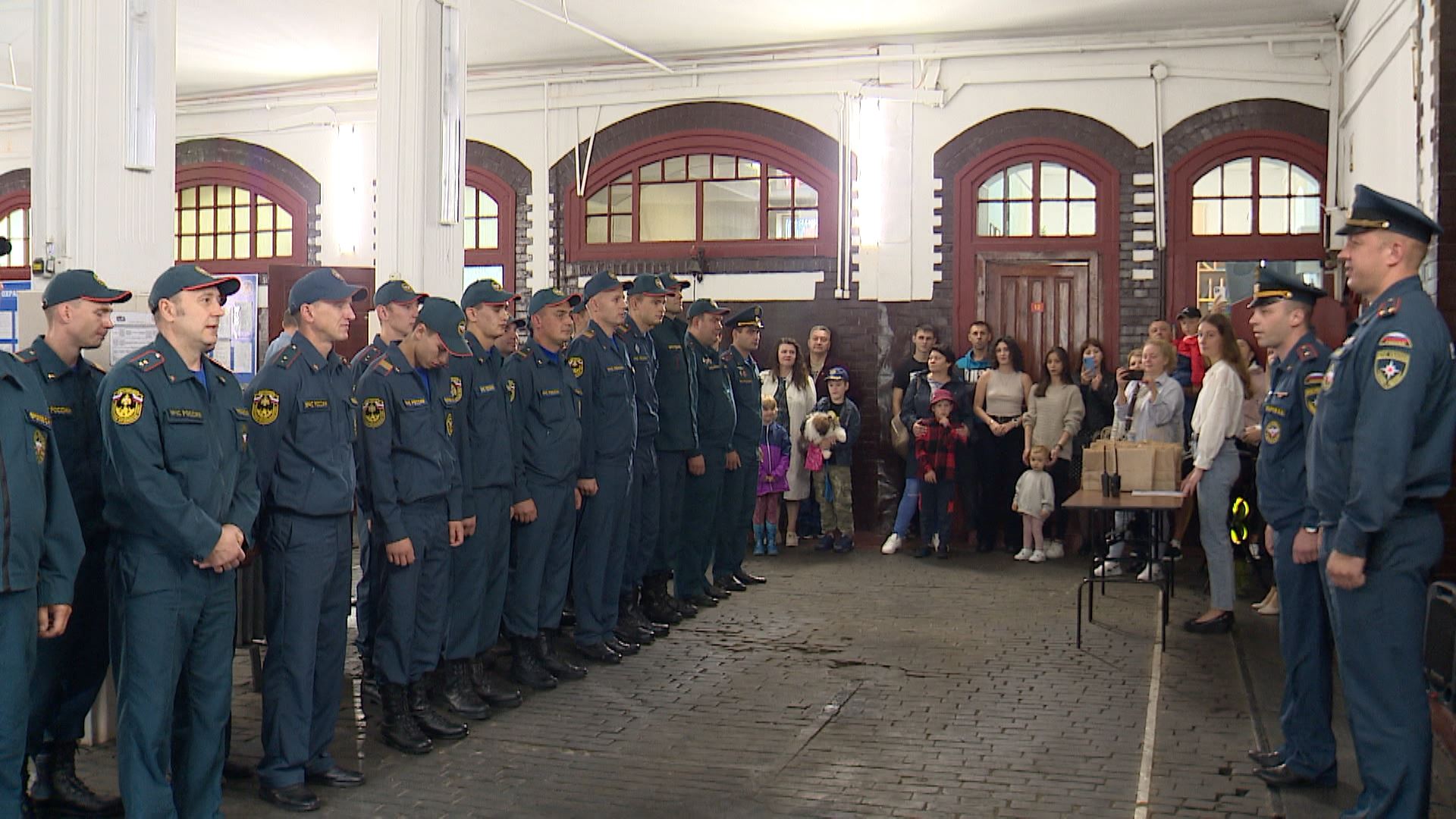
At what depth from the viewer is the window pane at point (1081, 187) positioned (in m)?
10.4

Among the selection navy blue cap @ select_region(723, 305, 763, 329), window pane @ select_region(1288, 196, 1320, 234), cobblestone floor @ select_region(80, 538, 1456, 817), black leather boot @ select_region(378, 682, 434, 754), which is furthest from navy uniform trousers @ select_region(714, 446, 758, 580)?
window pane @ select_region(1288, 196, 1320, 234)

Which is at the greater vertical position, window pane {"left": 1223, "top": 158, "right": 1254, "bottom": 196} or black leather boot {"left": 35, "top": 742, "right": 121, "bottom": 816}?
window pane {"left": 1223, "top": 158, "right": 1254, "bottom": 196}

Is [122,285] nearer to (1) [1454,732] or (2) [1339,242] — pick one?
(1) [1454,732]

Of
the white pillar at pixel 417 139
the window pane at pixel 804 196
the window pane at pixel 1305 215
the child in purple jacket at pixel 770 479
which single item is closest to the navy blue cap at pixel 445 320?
the white pillar at pixel 417 139

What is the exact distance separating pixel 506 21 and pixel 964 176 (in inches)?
155

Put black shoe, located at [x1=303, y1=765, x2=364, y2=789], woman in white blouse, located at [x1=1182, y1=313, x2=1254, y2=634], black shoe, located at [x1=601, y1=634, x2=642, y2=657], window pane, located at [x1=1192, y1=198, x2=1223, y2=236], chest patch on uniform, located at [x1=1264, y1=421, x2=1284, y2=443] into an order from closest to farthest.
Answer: black shoe, located at [x1=303, y1=765, x2=364, y2=789]
chest patch on uniform, located at [x1=1264, y1=421, x2=1284, y2=443]
black shoe, located at [x1=601, y1=634, x2=642, y2=657]
woman in white blouse, located at [x1=1182, y1=313, x2=1254, y2=634]
window pane, located at [x1=1192, y1=198, x2=1223, y2=236]

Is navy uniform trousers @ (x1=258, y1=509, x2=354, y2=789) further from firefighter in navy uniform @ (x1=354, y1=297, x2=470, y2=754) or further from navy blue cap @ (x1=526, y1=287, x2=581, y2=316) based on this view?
navy blue cap @ (x1=526, y1=287, x2=581, y2=316)

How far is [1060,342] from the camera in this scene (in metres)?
10.4

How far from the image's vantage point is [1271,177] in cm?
1008

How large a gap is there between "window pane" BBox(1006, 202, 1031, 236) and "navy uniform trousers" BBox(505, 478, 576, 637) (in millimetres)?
5761

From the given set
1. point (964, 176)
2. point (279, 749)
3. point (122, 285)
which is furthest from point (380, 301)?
point (964, 176)

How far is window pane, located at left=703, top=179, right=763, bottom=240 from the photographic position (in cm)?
1126

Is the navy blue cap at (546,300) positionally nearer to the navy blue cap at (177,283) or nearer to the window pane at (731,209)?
the navy blue cap at (177,283)

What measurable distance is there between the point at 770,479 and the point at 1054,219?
323cm
